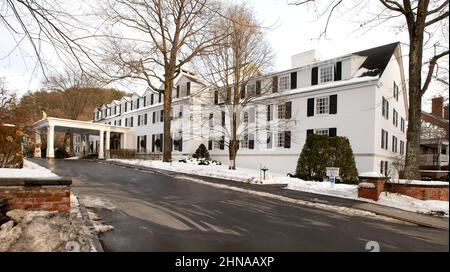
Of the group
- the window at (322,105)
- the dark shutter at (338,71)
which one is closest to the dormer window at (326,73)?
the dark shutter at (338,71)

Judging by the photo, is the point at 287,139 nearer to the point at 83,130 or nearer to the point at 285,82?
the point at 285,82

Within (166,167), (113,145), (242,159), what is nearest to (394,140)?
(242,159)

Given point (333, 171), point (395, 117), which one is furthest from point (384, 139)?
point (333, 171)

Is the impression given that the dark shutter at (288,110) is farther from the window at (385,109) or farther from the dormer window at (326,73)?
the window at (385,109)

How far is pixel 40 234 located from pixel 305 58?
26.6 meters

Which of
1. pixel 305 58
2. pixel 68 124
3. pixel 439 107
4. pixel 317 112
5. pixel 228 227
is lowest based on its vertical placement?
pixel 228 227

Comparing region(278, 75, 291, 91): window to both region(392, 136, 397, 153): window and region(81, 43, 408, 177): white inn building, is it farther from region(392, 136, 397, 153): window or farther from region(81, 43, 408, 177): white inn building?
region(392, 136, 397, 153): window

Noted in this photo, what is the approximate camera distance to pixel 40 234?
3.90m

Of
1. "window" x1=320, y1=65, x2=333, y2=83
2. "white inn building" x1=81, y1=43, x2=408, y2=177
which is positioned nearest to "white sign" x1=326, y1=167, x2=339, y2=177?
"white inn building" x1=81, y1=43, x2=408, y2=177

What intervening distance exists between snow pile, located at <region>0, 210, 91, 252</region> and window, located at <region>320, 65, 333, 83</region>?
902 inches

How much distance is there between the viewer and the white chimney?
2681 cm

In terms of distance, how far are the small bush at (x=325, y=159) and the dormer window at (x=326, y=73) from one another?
8.49 m

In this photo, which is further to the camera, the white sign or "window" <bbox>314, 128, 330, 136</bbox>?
"window" <bbox>314, 128, 330, 136</bbox>

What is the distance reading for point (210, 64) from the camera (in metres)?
22.5
